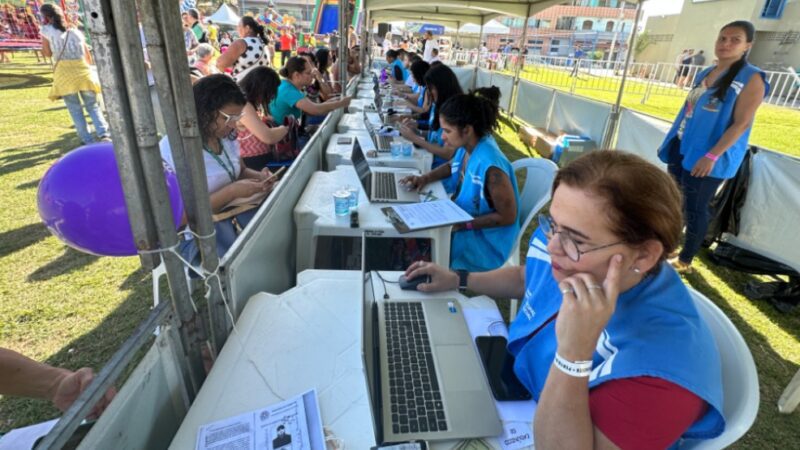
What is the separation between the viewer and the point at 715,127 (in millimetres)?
2738

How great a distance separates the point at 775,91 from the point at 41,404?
16.2m

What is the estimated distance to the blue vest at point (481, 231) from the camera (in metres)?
2.13

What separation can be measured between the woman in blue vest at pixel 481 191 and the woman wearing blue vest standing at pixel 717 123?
1580mm

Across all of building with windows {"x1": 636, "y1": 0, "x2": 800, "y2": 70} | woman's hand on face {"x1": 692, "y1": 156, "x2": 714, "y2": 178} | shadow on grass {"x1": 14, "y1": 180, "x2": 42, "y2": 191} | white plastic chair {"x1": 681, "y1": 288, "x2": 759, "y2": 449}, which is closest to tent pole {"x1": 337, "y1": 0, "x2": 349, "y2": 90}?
shadow on grass {"x1": 14, "y1": 180, "x2": 42, "y2": 191}

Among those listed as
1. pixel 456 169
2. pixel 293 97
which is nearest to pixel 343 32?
pixel 293 97

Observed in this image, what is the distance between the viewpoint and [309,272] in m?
1.52

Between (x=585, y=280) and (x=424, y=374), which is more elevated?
(x=585, y=280)

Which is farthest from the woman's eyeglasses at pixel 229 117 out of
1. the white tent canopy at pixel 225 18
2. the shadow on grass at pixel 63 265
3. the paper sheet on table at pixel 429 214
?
the white tent canopy at pixel 225 18

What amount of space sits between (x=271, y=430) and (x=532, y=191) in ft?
6.45

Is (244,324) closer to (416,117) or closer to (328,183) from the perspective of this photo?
(328,183)

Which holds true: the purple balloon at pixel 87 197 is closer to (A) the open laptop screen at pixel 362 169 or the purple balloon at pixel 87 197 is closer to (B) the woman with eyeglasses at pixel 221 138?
(B) the woman with eyeglasses at pixel 221 138

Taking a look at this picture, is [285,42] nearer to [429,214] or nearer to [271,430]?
[429,214]

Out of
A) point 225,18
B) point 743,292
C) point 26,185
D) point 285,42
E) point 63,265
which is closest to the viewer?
point 63,265

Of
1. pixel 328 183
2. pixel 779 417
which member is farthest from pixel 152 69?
pixel 779 417
